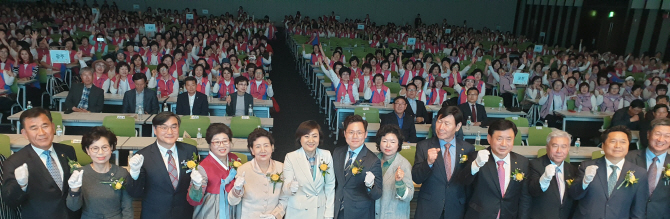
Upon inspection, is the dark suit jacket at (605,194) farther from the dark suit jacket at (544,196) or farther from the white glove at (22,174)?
the white glove at (22,174)

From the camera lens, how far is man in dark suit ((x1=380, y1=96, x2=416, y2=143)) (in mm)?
6125

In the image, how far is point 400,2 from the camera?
2503 centimetres

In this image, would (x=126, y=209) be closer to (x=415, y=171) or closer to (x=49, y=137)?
(x=49, y=137)

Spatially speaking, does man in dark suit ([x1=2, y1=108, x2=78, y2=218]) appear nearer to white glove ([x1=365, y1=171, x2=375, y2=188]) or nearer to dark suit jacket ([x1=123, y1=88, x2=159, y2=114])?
white glove ([x1=365, y1=171, x2=375, y2=188])

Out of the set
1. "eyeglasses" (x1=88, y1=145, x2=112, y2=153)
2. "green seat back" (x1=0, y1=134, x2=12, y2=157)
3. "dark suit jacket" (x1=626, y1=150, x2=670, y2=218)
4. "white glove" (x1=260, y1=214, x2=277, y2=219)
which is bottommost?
"white glove" (x1=260, y1=214, x2=277, y2=219)

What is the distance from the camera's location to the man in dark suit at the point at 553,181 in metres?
3.40

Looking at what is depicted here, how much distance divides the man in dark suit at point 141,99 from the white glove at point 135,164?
402 centimetres

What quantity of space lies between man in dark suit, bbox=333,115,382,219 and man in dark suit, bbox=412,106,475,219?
0.39 m

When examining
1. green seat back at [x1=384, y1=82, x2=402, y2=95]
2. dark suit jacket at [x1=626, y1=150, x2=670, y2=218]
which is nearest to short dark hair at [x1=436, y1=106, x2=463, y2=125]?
dark suit jacket at [x1=626, y1=150, x2=670, y2=218]

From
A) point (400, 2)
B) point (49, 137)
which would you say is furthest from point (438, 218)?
point (400, 2)

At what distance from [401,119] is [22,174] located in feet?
14.7

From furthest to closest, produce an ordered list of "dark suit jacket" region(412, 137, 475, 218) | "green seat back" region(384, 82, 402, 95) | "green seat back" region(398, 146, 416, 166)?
"green seat back" region(384, 82, 402, 95), "green seat back" region(398, 146, 416, 166), "dark suit jacket" region(412, 137, 475, 218)

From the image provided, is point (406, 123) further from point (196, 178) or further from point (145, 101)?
point (145, 101)

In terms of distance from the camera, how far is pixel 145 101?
6.75m
